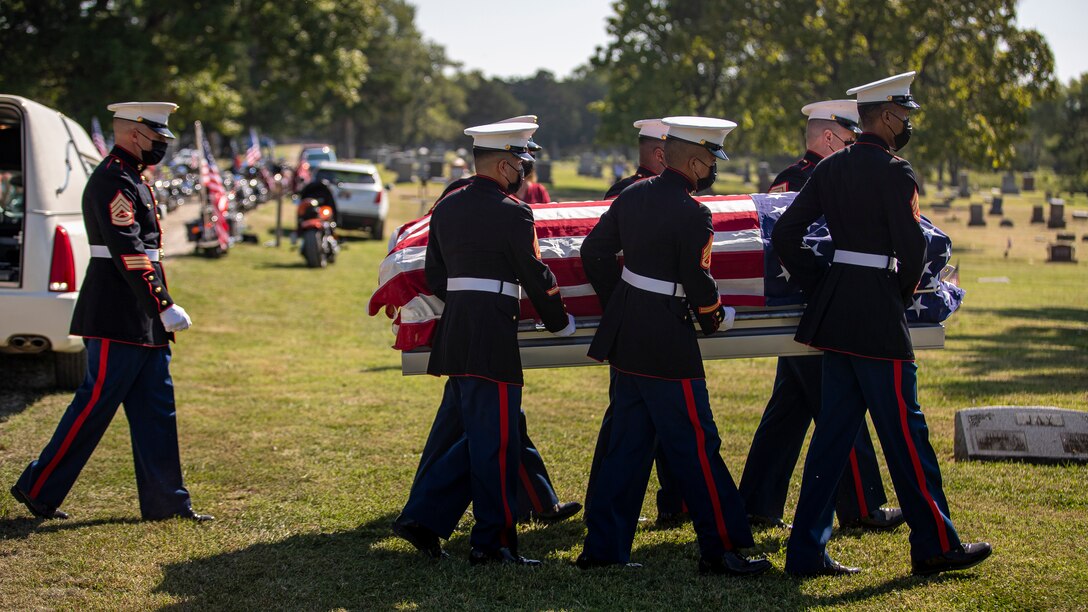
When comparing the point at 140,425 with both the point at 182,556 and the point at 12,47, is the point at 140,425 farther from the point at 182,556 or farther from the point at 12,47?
the point at 12,47

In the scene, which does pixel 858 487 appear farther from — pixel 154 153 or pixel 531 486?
pixel 154 153

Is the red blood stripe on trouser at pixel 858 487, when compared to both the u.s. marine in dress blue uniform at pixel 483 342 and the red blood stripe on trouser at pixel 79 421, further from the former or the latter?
the red blood stripe on trouser at pixel 79 421

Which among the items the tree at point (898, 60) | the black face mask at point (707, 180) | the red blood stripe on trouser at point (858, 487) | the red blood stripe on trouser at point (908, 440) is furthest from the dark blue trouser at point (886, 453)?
the tree at point (898, 60)

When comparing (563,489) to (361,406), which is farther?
(361,406)

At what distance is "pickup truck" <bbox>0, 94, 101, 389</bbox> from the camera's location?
714 cm

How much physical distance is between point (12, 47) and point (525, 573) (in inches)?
610

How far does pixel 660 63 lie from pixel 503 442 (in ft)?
160

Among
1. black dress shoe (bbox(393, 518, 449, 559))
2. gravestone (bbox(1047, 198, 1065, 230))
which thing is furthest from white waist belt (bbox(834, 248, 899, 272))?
gravestone (bbox(1047, 198, 1065, 230))

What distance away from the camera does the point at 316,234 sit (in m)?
18.1

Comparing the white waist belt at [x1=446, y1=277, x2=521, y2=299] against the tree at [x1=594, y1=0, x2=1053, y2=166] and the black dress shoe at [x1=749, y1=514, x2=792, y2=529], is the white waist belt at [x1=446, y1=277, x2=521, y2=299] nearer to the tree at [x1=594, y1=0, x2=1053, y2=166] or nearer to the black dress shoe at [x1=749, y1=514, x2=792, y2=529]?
the black dress shoe at [x1=749, y1=514, x2=792, y2=529]

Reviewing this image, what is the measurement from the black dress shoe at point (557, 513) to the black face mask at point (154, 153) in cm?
241

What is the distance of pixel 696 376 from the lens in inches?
175

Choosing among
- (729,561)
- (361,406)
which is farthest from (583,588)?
(361,406)

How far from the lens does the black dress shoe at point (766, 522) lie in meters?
5.23
